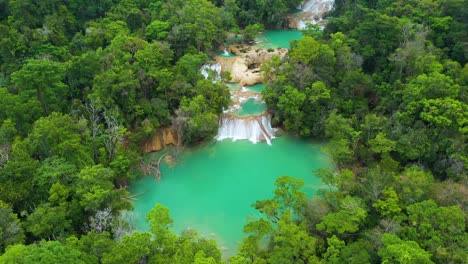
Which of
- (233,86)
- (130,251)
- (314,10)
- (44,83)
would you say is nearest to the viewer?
(130,251)

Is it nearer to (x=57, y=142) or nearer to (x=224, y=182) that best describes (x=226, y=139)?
(x=224, y=182)

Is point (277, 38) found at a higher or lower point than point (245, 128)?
higher

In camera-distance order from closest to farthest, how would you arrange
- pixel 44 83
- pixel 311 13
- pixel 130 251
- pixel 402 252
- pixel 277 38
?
pixel 402 252, pixel 130 251, pixel 44 83, pixel 277 38, pixel 311 13

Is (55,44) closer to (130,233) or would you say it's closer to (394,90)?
(130,233)

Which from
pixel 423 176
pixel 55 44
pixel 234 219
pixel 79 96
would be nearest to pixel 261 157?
pixel 234 219

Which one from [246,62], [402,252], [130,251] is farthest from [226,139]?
[402,252]

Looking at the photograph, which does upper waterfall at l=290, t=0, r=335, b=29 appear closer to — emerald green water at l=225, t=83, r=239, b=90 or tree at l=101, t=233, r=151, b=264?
emerald green water at l=225, t=83, r=239, b=90

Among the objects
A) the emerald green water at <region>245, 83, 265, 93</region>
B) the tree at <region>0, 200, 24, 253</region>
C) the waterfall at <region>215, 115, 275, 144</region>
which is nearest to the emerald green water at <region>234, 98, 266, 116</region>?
the waterfall at <region>215, 115, 275, 144</region>

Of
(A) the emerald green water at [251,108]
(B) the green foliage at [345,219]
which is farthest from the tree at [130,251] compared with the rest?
(A) the emerald green water at [251,108]
